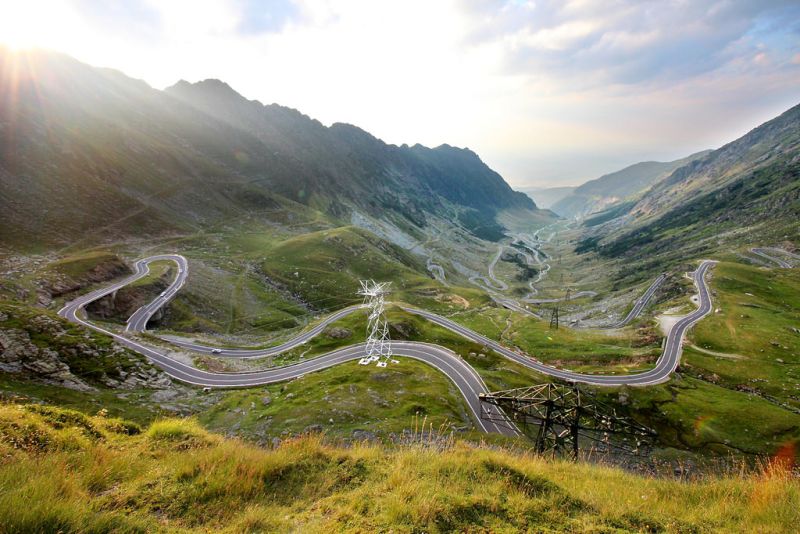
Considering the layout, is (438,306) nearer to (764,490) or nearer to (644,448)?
(644,448)

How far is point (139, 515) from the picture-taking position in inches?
307

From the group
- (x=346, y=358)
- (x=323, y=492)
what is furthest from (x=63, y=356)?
(x=323, y=492)

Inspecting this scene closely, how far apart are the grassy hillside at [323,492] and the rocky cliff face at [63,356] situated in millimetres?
37655

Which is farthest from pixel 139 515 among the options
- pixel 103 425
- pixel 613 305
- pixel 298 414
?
pixel 613 305

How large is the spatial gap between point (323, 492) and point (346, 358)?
5816 cm

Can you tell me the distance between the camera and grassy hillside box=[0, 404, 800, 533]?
7.43 metres

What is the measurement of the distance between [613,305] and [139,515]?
588ft

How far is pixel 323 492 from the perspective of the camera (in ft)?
33.2

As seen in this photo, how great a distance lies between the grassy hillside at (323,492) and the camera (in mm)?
7426

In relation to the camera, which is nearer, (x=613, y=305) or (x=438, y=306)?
(x=438, y=306)

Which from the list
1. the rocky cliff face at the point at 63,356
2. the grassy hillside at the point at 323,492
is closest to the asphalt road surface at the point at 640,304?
the grassy hillside at the point at 323,492

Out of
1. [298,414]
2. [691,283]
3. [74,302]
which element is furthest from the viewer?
[691,283]

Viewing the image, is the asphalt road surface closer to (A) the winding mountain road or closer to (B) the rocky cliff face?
(A) the winding mountain road

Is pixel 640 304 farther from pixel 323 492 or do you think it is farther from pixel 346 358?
pixel 323 492
